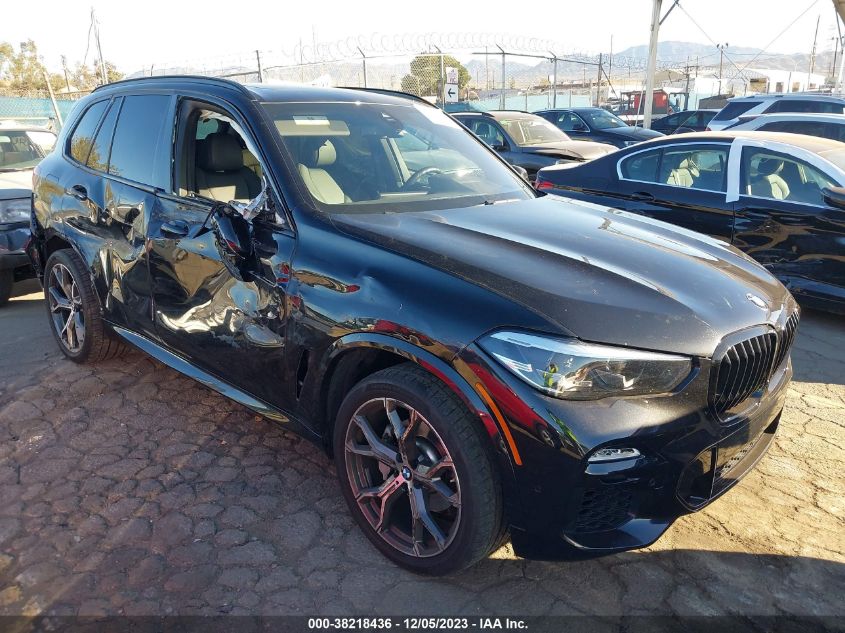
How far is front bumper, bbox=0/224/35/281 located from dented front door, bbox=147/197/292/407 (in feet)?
11.4

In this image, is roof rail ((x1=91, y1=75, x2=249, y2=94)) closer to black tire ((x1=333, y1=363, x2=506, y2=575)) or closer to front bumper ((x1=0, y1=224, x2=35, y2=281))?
black tire ((x1=333, y1=363, x2=506, y2=575))

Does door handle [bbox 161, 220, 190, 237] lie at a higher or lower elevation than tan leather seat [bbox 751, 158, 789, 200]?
higher

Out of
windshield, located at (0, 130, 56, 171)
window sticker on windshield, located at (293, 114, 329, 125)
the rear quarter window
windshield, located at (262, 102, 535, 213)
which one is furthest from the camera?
the rear quarter window

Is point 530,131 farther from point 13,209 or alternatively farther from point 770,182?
point 13,209

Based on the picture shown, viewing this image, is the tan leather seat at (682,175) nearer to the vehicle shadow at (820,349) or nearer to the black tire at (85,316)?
the vehicle shadow at (820,349)

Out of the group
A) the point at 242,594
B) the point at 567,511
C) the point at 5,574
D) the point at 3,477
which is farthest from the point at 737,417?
the point at 3,477

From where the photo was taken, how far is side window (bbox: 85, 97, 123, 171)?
4.09 meters

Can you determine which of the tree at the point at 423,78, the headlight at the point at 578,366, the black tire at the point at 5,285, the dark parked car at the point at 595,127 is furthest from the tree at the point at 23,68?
the headlight at the point at 578,366

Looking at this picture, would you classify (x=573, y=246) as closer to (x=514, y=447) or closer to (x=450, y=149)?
(x=514, y=447)

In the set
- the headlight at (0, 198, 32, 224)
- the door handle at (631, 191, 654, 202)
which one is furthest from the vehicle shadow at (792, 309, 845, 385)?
the headlight at (0, 198, 32, 224)

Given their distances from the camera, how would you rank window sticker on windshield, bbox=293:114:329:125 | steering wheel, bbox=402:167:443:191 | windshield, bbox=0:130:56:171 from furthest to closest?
1. windshield, bbox=0:130:56:171
2. steering wheel, bbox=402:167:443:191
3. window sticker on windshield, bbox=293:114:329:125

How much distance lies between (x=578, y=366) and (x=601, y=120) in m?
14.9

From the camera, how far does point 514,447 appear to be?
2.15m

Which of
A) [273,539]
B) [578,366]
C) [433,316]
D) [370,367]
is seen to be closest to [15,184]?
[273,539]
